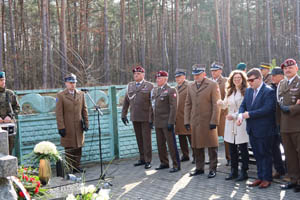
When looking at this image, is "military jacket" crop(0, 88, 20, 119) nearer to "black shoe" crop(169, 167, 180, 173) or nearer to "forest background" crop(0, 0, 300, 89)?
"black shoe" crop(169, 167, 180, 173)

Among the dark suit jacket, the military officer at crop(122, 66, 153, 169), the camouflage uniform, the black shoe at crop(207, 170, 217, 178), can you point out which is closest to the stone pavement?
the black shoe at crop(207, 170, 217, 178)

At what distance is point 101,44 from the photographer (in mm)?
30156

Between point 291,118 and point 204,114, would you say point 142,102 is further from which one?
point 291,118

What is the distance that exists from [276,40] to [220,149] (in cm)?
3432

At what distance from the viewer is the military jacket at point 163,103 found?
23.3 ft

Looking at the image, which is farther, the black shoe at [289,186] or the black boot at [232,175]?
the black boot at [232,175]

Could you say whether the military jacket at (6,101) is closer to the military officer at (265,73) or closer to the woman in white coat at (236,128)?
the woman in white coat at (236,128)

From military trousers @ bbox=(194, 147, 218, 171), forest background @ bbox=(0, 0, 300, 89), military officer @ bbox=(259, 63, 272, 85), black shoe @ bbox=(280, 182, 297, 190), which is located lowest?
black shoe @ bbox=(280, 182, 297, 190)

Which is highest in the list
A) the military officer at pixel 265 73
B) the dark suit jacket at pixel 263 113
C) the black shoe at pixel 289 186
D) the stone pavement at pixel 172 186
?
the military officer at pixel 265 73

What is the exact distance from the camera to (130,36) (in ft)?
102

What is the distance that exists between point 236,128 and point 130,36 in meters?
25.6

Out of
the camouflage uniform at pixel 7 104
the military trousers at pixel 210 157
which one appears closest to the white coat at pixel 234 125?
the military trousers at pixel 210 157

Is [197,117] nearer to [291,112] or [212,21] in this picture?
[291,112]

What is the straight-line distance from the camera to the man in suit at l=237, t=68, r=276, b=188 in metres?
5.61
